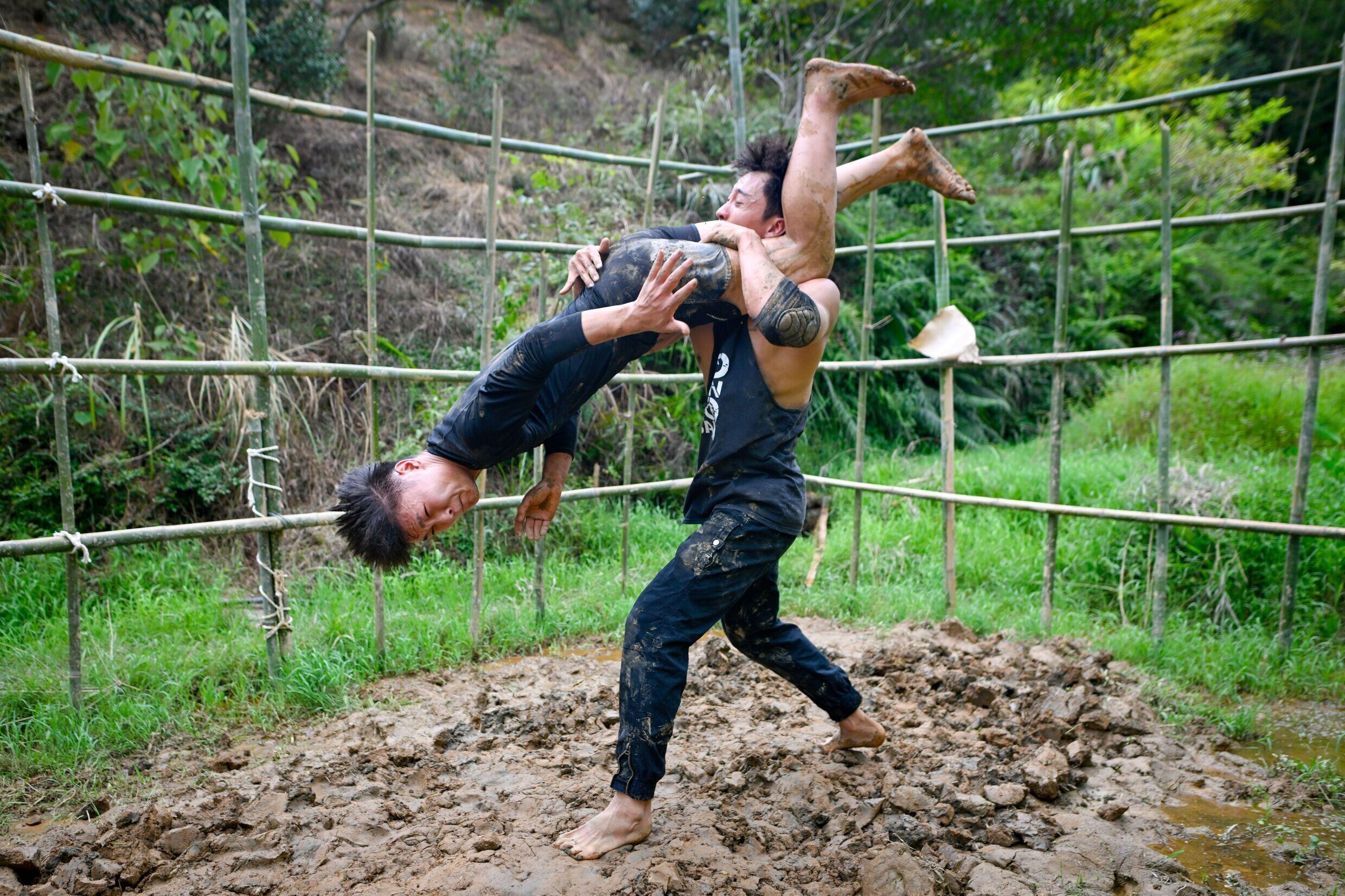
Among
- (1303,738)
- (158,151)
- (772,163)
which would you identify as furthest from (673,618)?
(158,151)

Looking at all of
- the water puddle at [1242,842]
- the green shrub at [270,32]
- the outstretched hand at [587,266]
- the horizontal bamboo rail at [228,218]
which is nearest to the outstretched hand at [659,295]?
the outstretched hand at [587,266]

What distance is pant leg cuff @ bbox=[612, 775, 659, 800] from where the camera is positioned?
92.9 inches

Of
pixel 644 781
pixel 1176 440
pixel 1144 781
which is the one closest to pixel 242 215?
pixel 644 781

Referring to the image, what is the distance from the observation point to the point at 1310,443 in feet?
11.9

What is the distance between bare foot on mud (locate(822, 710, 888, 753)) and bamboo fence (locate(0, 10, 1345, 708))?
1673 millimetres

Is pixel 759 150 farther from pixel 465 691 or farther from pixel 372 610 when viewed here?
pixel 372 610

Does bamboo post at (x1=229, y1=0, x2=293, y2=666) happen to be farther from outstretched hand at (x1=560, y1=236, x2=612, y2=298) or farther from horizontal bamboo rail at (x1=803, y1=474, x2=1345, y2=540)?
horizontal bamboo rail at (x1=803, y1=474, x2=1345, y2=540)

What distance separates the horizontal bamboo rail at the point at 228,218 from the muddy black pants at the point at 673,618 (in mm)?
2117

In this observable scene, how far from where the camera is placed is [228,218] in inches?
136

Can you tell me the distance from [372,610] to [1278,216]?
184 inches

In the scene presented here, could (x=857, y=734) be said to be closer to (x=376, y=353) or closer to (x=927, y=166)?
(x=927, y=166)

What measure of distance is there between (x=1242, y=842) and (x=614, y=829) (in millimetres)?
1906

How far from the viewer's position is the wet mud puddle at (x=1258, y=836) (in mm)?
2395

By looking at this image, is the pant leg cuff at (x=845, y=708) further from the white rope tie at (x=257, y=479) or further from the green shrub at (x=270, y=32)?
the green shrub at (x=270, y=32)
